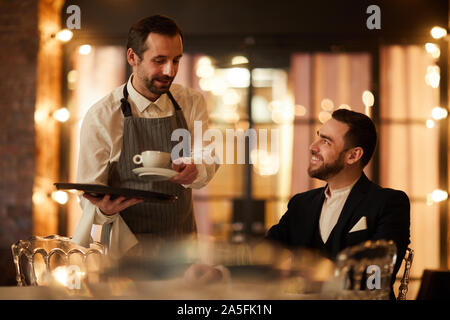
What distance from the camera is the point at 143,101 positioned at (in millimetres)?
2090

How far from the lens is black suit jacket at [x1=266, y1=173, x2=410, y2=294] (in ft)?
5.69

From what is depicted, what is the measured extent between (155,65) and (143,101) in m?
0.14

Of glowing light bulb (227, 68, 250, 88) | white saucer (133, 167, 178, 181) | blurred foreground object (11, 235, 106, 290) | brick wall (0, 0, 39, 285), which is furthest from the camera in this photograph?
glowing light bulb (227, 68, 250, 88)

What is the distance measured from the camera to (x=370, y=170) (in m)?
3.21

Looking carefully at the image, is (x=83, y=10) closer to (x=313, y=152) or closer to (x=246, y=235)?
(x=313, y=152)

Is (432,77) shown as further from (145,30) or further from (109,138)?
(109,138)

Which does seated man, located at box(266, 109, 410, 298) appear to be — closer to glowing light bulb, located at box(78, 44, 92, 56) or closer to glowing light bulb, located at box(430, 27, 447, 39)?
glowing light bulb, located at box(430, 27, 447, 39)

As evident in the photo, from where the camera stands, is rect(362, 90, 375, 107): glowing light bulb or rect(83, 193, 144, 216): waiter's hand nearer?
rect(83, 193, 144, 216): waiter's hand

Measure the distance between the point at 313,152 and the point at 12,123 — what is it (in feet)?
6.06

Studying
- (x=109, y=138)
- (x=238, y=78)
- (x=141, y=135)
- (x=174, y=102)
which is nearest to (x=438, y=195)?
(x=238, y=78)

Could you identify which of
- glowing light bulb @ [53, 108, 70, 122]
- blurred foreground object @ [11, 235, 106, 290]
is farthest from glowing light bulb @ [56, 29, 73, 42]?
blurred foreground object @ [11, 235, 106, 290]

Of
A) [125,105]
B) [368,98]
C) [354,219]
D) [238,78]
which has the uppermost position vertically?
[238,78]

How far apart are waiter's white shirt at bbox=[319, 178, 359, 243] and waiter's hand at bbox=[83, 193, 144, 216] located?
629 mm
